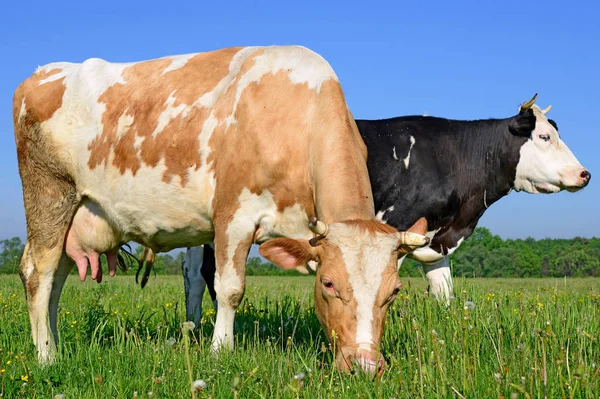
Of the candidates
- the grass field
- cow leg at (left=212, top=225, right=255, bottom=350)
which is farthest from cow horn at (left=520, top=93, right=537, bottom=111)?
cow leg at (left=212, top=225, right=255, bottom=350)

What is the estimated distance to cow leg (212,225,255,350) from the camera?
5.75 metres

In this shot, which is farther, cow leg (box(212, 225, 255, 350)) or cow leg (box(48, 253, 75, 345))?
cow leg (box(48, 253, 75, 345))

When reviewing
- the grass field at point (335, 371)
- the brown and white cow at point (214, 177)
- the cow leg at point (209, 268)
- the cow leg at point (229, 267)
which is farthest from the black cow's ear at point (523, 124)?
the cow leg at point (229, 267)

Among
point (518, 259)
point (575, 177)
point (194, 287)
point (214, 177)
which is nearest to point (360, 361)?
point (214, 177)

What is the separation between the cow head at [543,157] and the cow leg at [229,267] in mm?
5654

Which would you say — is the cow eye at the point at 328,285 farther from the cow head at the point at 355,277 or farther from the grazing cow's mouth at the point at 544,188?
the grazing cow's mouth at the point at 544,188

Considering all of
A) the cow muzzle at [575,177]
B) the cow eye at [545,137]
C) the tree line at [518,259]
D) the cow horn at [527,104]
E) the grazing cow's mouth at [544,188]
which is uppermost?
the cow horn at [527,104]

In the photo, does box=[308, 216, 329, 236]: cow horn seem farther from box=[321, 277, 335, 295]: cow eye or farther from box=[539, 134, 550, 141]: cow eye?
box=[539, 134, 550, 141]: cow eye

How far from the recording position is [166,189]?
6.26m

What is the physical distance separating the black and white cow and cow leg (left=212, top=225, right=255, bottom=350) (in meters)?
2.68

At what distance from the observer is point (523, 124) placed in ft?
32.0

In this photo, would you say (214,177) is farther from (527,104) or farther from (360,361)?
(527,104)

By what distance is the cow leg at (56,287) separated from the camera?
7.07 metres

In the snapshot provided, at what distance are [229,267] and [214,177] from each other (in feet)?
2.74
